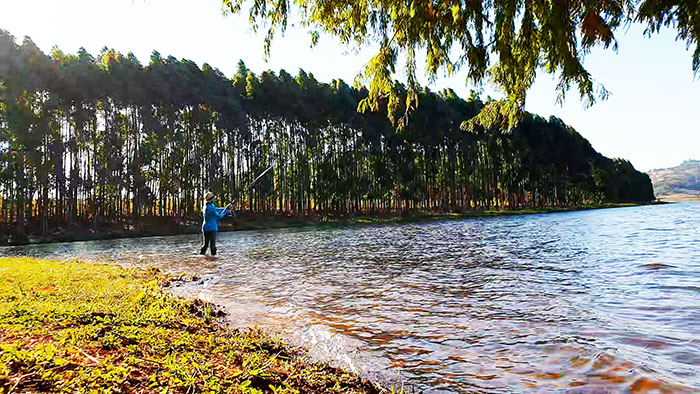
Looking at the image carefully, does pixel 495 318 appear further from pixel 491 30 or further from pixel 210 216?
pixel 210 216

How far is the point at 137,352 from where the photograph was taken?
3.28 meters

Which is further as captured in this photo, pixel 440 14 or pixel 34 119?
pixel 34 119

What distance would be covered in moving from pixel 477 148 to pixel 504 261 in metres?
59.9

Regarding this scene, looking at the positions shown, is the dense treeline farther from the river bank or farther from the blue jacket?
the blue jacket

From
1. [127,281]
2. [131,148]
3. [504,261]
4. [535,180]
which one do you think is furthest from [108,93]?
[535,180]

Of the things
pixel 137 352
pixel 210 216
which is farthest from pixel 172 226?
pixel 137 352

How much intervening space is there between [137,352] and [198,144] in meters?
39.7

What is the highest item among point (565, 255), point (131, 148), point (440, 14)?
point (131, 148)

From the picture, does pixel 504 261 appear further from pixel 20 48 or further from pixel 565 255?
pixel 20 48

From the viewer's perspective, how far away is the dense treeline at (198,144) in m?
30.3

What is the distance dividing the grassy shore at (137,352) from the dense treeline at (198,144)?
19560mm

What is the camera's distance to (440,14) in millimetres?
4074

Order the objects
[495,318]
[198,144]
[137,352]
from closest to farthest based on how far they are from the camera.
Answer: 1. [137,352]
2. [495,318]
3. [198,144]

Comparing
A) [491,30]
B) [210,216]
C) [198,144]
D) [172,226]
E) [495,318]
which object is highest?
[198,144]
